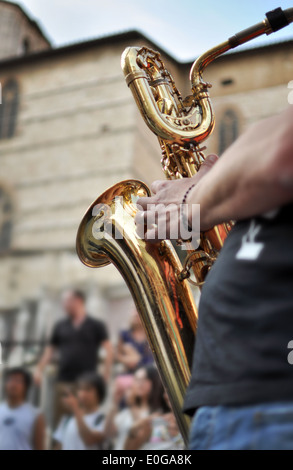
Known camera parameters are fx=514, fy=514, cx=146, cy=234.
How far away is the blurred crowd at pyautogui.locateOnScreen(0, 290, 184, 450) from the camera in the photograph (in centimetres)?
397

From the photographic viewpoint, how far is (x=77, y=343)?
5.70 meters

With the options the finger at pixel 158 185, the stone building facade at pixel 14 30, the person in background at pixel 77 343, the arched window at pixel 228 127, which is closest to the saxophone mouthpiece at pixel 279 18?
the finger at pixel 158 185

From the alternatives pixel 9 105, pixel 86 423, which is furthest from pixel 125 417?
pixel 9 105

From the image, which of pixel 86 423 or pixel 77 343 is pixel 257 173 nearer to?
pixel 86 423

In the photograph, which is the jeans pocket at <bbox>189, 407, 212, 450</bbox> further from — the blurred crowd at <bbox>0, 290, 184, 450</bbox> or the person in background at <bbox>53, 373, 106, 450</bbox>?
the person in background at <bbox>53, 373, 106, 450</bbox>

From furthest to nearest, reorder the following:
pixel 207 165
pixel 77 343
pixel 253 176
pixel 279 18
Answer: pixel 77 343, pixel 279 18, pixel 207 165, pixel 253 176

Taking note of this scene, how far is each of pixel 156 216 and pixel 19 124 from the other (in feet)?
45.4

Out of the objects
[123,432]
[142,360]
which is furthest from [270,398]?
[142,360]

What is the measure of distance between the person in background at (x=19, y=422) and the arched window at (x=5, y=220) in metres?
8.59

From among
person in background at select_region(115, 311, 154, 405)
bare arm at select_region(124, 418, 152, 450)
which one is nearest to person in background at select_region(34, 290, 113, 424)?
person in background at select_region(115, 311, 154, 405)

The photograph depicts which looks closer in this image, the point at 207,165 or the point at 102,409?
the point at 207,165

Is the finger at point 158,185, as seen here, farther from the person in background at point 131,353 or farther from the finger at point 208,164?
the person in background at point 131,353

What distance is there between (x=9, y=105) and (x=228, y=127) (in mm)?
6258
